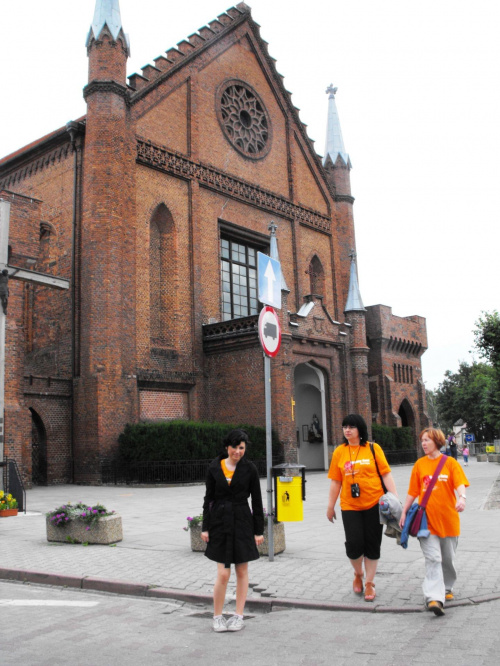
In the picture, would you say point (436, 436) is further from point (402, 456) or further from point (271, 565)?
point (402, 456)

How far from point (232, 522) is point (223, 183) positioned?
940 inches

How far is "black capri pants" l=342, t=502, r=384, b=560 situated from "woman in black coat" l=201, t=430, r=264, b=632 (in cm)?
106

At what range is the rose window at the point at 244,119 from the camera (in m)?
29.1

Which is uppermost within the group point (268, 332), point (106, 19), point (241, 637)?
point (106, 19)

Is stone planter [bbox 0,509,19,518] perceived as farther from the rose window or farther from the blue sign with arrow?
the rose window

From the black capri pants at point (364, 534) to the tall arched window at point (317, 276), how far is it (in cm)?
2656

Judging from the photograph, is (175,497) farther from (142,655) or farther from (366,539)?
(142,655)

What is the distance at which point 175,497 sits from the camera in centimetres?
1662

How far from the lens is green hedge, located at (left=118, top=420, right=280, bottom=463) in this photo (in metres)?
20.7

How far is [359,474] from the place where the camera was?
245 inches

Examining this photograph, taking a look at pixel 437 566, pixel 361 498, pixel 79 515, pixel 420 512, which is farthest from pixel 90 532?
pixel 437 566

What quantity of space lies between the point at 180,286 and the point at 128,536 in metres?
15.8

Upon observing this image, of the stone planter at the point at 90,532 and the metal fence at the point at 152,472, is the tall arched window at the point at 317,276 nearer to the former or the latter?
the metal fence at the point at 152,472

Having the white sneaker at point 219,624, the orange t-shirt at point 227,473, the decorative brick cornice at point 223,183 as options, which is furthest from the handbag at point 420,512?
the decorative brick cornice at point 223,183
